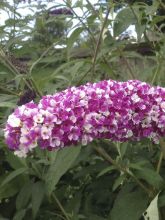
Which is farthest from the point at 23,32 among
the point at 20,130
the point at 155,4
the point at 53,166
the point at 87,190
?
the point at 20,130

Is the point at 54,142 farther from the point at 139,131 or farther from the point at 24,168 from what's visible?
the point at 24,168

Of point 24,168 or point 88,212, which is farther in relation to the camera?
point 88,212

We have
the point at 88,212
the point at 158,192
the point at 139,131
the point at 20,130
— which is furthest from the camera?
the point at 88,212

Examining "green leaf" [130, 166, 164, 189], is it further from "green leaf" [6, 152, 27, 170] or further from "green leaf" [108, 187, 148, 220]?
"green leaf" [6, 152, 27, 170]

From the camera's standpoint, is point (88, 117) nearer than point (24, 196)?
Yes

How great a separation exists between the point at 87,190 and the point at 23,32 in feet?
3.53

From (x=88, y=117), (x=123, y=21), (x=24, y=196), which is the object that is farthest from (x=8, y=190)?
(x=123, y=21)

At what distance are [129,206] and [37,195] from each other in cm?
39

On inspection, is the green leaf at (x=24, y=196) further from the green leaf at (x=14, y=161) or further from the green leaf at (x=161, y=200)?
the green leaf at (x=161, y=200)

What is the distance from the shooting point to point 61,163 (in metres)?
1.88

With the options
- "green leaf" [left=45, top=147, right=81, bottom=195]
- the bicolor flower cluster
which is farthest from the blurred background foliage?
the bicolor flower cluster

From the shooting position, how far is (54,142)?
1.59m

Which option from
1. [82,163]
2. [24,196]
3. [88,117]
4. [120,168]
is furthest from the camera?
[82,163]

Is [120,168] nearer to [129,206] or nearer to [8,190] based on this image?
[129,206]
